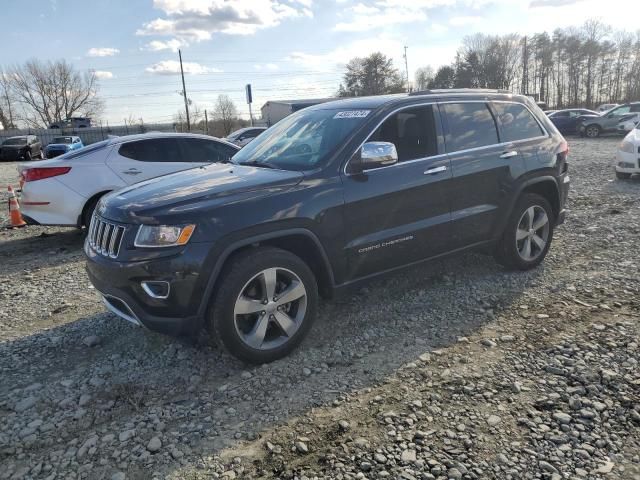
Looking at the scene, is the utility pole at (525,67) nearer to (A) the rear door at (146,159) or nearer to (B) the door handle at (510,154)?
(A) the rear door at (146,159)

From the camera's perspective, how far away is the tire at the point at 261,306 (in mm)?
3318

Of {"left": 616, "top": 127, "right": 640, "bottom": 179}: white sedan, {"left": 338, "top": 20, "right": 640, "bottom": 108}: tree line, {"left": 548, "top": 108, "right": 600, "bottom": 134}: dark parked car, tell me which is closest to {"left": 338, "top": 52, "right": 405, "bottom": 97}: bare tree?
{"left": 338, "top": 20, "right": 640, "bottom": 108}: tree line

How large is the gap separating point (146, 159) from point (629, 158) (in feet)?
31.1

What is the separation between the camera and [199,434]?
2.87 m

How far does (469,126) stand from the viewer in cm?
470

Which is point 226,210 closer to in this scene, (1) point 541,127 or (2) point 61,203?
(1) point 541,127

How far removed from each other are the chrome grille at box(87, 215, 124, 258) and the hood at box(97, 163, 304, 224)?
7 cm

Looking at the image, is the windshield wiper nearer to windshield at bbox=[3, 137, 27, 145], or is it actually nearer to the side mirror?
the side mirror

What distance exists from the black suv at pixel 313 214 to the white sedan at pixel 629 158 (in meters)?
6.48

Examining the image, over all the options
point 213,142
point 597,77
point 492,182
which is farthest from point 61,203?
point 597,77

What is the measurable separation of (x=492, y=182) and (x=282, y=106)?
3115 centimetres

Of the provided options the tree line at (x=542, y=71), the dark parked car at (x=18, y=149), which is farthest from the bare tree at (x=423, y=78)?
the dark parked car at (x=18, y=149)

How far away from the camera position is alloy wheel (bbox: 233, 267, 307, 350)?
3434 millimetres

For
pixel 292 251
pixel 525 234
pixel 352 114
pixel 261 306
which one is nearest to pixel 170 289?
pixel 261 306
